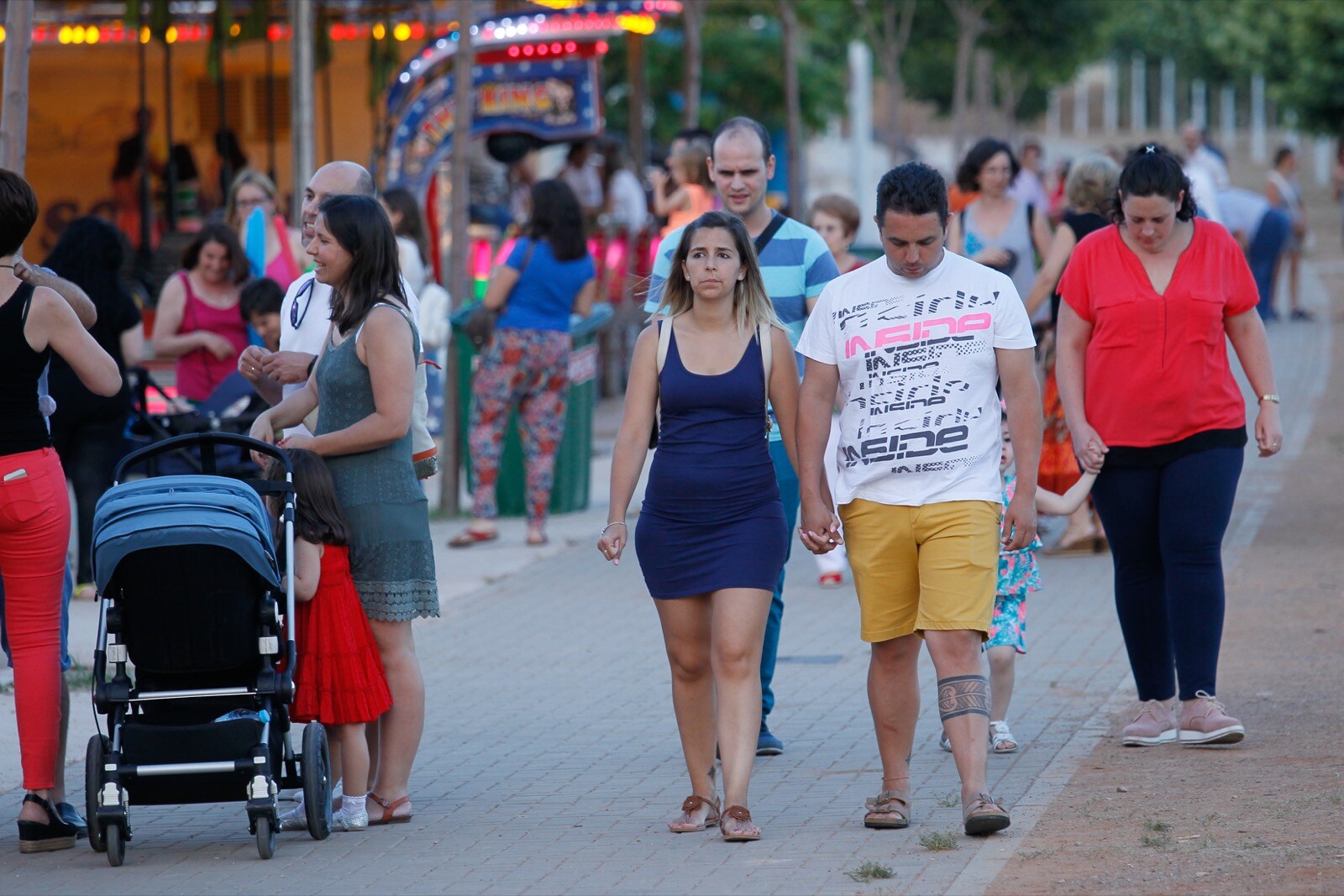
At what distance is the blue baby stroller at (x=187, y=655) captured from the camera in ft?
17.2

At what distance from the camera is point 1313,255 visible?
41.2 m

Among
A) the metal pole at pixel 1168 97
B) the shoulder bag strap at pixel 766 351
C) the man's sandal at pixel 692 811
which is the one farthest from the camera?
the metal pole at pixel 1168 97

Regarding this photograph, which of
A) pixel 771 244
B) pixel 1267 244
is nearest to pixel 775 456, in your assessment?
pixel 771 244

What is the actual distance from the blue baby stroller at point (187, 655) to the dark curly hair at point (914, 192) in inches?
76.7

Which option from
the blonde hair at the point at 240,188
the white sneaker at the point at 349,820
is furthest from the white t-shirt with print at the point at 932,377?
the blonde hair at the point at 240,188

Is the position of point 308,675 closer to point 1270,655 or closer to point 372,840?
point 372,840

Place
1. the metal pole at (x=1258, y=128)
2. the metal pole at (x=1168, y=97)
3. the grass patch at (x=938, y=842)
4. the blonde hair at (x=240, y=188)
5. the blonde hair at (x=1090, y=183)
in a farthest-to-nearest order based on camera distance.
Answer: the metal pole at (x=1168, y=97), the metal pole at (x=1258, y=128), the blonde hair at (x=240, y=188), the blonde hair at (x=1090, y=183), the grass patch at (x=938, y=842)

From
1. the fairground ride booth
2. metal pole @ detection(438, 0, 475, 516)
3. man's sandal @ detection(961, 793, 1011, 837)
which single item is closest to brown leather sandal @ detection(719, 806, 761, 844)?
man's sandal @ detection(961, 793, 1011, 837)

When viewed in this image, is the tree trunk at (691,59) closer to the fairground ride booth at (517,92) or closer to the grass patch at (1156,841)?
the fairground ride booth at (517,92)

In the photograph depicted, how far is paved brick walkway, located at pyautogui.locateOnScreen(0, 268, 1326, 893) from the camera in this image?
5.24m

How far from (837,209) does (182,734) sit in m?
4.52

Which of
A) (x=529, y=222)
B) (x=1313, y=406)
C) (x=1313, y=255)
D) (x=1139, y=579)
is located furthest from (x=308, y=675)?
(x=1313, y=255)

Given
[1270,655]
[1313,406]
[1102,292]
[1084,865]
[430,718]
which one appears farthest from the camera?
[1313,406]

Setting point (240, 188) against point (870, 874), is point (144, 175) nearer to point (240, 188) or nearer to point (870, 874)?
point (240, 188)
